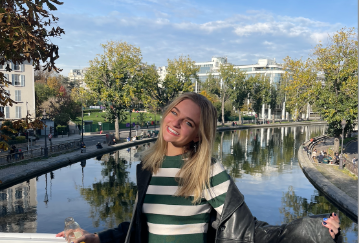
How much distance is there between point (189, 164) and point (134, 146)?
3465 cm

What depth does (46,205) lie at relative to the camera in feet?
50.5

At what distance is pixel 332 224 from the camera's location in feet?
5.10

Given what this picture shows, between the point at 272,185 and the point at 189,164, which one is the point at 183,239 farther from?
the point at 272,185

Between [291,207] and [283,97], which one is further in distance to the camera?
[283,97]

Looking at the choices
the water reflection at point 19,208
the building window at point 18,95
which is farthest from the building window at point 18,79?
the water reflection at point 19,208

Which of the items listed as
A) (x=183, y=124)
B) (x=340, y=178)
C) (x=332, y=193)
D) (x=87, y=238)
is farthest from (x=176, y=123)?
(x=340, y=178)

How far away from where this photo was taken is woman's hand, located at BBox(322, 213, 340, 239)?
5.08 ft

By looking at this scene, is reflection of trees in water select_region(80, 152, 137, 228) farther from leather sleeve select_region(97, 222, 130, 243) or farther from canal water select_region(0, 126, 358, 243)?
leather sleeve select_region(97, 222, 130, 243)

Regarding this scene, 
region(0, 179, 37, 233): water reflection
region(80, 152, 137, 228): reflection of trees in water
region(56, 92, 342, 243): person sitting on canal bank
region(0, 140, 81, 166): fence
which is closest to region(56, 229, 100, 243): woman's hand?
region(56, 92, 342, 243): person sitting on canal bank

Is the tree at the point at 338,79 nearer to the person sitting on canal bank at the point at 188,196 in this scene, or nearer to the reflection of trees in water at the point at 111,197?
the reflection of trees in water at the point at 111,197

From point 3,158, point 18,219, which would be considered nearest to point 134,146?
point 3,158

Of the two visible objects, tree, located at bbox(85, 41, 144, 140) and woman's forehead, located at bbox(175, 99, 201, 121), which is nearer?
woman's forehead, located at bbox(175, 99, 201, 121)

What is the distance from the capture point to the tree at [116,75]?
34594 mm

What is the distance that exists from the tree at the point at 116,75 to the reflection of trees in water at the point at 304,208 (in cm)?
2159
